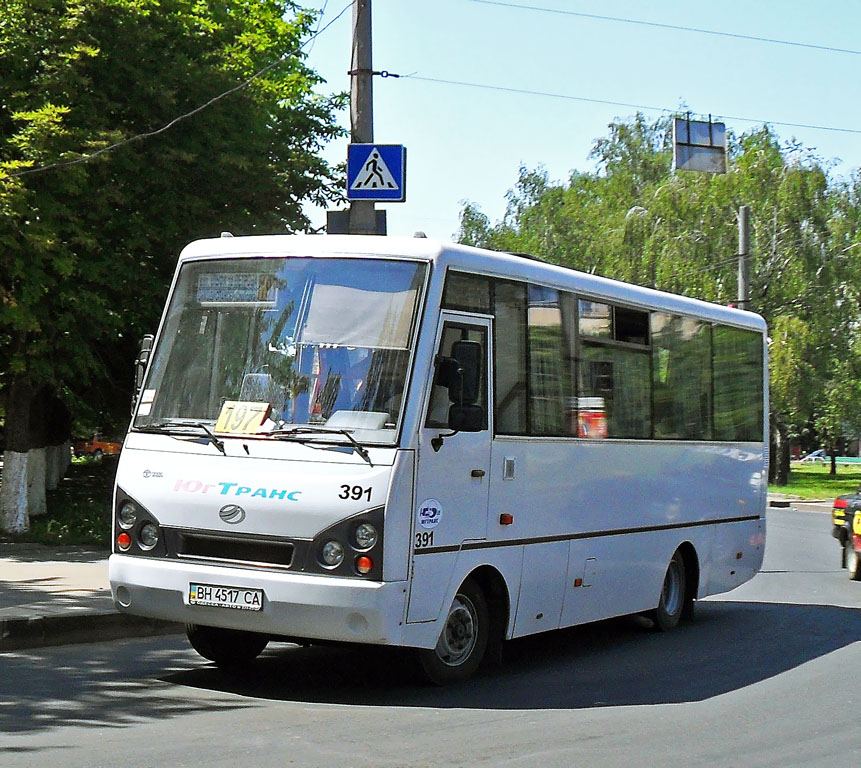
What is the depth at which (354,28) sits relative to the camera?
15648mm

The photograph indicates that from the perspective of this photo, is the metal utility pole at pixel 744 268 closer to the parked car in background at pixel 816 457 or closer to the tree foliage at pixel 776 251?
the tree foliage at pixel 776 251

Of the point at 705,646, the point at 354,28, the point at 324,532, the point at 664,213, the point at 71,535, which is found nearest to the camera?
the point at 324,532

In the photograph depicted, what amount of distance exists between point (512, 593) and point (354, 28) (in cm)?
787

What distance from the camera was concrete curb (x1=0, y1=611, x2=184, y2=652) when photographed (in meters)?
10.9

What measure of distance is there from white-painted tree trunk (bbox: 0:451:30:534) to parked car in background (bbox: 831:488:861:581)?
38.5 feet

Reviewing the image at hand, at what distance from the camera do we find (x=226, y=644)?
10078mm

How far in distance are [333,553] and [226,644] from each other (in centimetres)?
190

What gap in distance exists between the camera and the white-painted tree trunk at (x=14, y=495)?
21031mm

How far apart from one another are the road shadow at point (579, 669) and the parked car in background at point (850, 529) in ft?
17.0

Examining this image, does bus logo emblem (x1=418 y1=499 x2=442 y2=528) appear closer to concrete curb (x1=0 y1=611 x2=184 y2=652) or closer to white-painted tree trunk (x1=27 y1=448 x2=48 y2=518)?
concrete curb (x1=0 y1=611 x2=184 y2=652)

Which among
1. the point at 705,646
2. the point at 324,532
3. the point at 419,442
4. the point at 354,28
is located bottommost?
the point at 705,646

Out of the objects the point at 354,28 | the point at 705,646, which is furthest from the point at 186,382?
the point at 354,28

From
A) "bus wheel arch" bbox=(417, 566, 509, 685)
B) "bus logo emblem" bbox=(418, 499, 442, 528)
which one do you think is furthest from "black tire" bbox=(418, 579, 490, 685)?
"bus logo emblem" bbox=(418, 499, 442, 528)

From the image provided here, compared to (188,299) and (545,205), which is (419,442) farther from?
(545,205)
